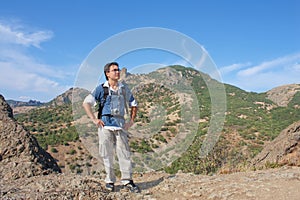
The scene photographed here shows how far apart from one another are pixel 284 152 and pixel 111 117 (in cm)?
492

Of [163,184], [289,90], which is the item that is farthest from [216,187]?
[289,90]

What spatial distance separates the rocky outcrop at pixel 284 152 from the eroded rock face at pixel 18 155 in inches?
193

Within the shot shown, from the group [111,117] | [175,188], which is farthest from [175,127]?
[111,117]

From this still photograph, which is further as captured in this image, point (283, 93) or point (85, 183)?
point (283, 93)

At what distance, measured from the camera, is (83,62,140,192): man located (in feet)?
17.3

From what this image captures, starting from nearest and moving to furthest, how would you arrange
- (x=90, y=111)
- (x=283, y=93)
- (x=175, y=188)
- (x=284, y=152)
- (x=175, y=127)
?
(x=90, y=111) → (x=175, y=188) → (x=284, y=152) → (x=175, y=127) → (x=283, y=93)

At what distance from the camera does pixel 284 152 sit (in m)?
8.20

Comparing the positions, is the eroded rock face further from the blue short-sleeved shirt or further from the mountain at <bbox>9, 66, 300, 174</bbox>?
the blue short-sleeved shirt

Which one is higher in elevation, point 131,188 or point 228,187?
point 131,188

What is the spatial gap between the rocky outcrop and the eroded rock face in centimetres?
491

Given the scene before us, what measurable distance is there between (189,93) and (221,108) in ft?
4.87

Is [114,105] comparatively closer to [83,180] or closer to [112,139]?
[112,139]

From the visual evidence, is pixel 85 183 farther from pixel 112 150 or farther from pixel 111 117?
pixel 111 117

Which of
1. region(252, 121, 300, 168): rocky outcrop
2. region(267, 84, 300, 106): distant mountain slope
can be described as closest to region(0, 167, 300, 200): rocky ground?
region(252, 121, 300, 168): rocky outcrop
